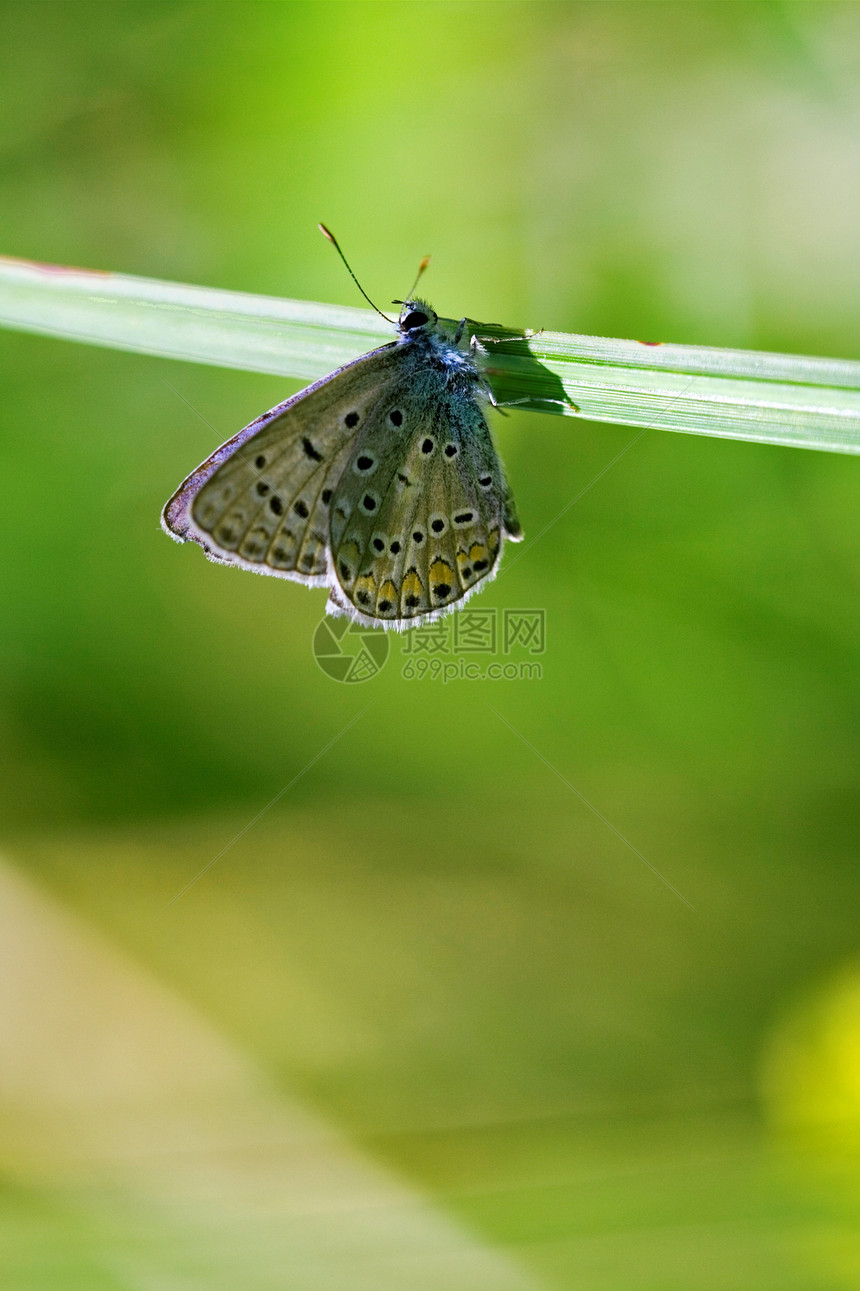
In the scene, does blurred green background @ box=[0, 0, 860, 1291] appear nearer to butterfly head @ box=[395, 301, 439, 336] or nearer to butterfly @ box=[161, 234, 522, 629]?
butterfly @ box=[161, 234, 522, 629]

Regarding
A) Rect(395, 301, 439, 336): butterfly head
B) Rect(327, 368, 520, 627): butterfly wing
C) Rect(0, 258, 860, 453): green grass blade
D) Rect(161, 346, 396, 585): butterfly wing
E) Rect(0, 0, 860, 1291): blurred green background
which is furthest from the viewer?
Rect(0, 0, 860, 1291): blurred green background

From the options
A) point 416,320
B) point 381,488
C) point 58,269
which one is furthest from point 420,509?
point 58,269

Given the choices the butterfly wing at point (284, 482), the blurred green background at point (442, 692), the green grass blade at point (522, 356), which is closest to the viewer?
the green grass blade at point (522, 356)

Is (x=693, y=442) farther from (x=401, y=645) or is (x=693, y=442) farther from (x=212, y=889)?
(x=212, y=889)

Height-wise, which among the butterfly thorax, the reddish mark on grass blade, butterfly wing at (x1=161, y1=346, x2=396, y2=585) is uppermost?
the reddish mark on grass blade

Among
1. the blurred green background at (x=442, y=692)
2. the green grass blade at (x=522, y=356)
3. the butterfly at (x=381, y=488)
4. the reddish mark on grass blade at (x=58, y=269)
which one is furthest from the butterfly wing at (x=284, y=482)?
the blurred green background at (x=442, y=692)

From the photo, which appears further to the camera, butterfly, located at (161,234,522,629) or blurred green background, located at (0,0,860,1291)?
blurred green background, located at (0,0,860,1291)

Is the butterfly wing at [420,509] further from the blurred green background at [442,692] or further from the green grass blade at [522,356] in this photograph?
the blurred green background at [442,692]

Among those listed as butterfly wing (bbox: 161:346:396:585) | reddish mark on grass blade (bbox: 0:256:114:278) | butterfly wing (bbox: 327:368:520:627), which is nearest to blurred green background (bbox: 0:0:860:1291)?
butterfly wing (bbox: 327:368:520:627)
